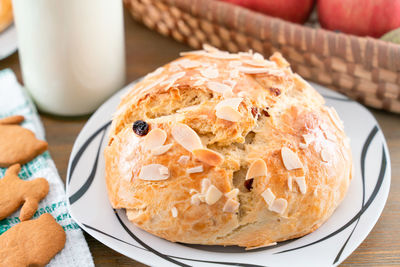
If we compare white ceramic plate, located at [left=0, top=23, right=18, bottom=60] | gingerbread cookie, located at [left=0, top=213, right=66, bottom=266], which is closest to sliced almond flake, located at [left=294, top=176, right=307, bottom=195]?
gingerbread cookie, located at [left=0, top=213, right=66, bottom=266]

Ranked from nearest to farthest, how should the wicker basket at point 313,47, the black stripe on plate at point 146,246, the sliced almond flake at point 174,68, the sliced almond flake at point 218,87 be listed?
the black stripe on plate at point 146,246, the sliced almond flake at point 218,87, the sliced almond flake at point 174,68, the wicker basket at point 313,47

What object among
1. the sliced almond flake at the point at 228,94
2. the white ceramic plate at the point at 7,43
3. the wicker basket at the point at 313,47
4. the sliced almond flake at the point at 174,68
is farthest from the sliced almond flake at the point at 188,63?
the white ceramic plate at the point at 7,43

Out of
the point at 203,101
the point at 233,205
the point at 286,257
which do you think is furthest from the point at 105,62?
the point at 286,257

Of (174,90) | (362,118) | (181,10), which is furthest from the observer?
(181,10)

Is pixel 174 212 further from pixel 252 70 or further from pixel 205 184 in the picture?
pixel 252 70

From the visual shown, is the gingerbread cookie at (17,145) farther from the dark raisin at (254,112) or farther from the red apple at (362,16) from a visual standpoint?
the red apple at (362,16)

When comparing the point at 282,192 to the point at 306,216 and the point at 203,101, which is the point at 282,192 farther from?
the point at 203,101

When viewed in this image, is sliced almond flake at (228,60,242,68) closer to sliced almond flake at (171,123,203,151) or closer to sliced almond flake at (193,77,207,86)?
sliced almond flake at (193,77,207,86)
